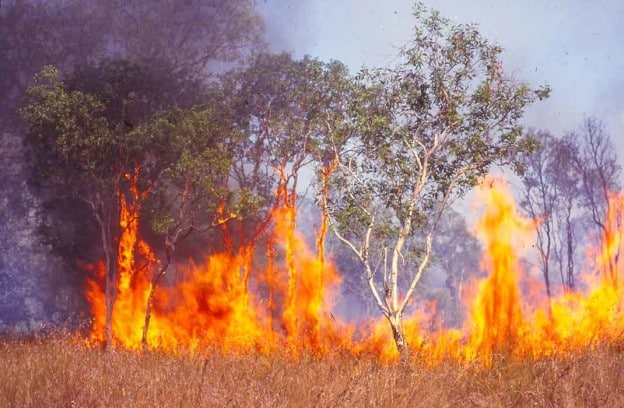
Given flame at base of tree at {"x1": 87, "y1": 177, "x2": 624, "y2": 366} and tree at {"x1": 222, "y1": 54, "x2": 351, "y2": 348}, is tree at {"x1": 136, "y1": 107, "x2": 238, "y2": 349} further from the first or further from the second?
tree at {"x1": 222, "y1": 54, "x2": 351, "y2": 348}

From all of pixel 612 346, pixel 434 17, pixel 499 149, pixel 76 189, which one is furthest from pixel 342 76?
pixel 612 346

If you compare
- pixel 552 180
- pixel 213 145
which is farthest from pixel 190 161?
pixel 552 180

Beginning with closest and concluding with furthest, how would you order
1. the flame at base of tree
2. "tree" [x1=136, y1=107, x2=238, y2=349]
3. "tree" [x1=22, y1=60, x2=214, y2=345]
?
1. the flame at base of tree
2. "tree" [x1=22, y1=60, x2=214, y2=345]
3. "tree" [x1=136, y1=107, x2=238, y2=349]

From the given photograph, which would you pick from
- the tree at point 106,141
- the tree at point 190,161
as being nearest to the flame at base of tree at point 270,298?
the tree at point 106,141

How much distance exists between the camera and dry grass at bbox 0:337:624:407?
20.8ft

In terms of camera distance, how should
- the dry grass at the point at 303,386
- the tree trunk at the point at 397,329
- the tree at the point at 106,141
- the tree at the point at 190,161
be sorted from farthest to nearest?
the tree at the point at 190,161 → the tree at the point at 106,141 → the tree trunk at the point at 397,329 → the dry grass at the point at 303,386

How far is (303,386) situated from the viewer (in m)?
7.27

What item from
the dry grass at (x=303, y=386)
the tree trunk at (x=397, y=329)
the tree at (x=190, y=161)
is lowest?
the dry grass at (x=303, y=386)

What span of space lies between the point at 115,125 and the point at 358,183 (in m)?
8.64

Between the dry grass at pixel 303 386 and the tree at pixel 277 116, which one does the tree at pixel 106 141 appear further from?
the dry grass at pixel 303 386

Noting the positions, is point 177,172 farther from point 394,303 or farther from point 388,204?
point 394,303

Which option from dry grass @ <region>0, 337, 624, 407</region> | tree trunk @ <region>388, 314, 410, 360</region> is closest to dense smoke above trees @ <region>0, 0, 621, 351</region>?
tree trunk @ <region>388, 314, 410, 360</region>

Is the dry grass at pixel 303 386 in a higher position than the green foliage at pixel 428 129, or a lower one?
lower

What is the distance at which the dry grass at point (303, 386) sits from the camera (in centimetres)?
634
